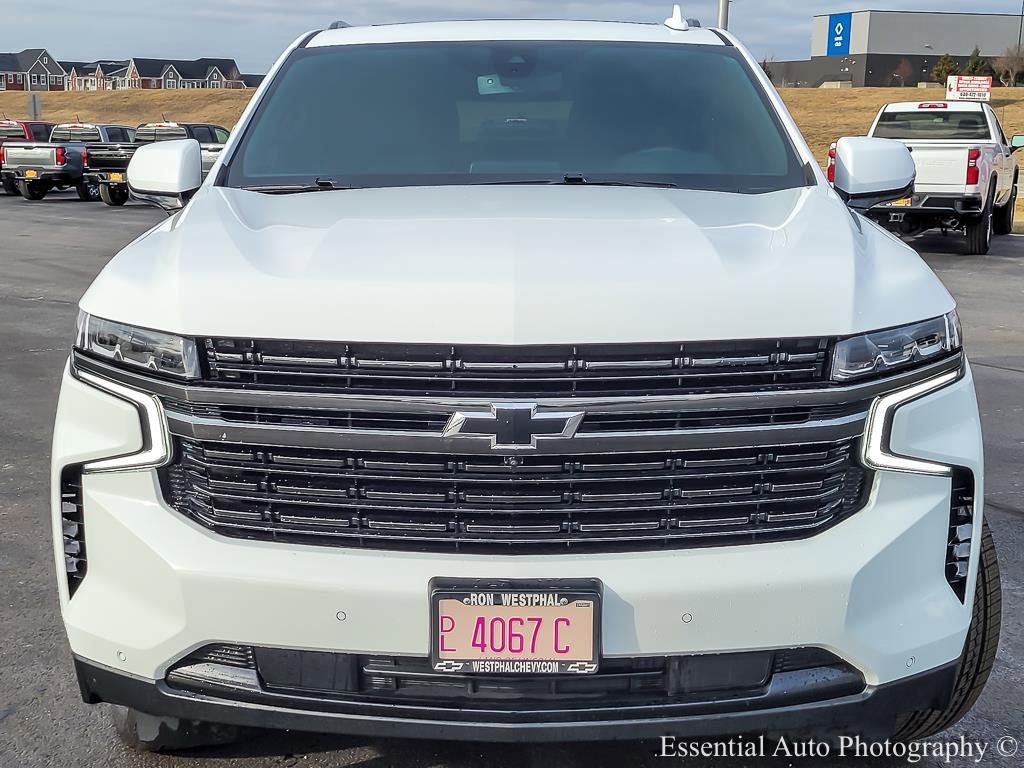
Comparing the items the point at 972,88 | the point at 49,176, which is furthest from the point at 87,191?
the point at 972,88

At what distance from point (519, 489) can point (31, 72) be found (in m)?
142

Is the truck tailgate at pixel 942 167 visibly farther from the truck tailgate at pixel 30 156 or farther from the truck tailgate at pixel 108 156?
the truck tailgate at pixel 30 156

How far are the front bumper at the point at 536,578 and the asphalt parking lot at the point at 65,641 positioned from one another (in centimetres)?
64

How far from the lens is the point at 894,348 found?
7.47 ft

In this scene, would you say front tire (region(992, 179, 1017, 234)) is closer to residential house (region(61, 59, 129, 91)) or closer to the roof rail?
Result: the roof rail

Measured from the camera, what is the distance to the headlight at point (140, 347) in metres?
2.21

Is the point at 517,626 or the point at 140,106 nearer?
the point at 517,626

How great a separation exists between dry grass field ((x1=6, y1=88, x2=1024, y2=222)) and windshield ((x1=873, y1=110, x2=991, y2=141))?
62.0ft

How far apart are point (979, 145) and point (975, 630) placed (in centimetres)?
1251

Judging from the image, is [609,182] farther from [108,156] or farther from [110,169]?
[108,156]

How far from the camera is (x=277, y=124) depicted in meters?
3.59

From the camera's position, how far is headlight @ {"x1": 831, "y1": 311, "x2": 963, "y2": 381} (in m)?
2.22

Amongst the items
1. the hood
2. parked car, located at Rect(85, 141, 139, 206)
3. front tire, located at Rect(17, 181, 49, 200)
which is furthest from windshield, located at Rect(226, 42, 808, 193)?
front tire, located at Rect(17, 181, 49, 200)

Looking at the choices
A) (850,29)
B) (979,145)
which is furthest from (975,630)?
(850,29)
